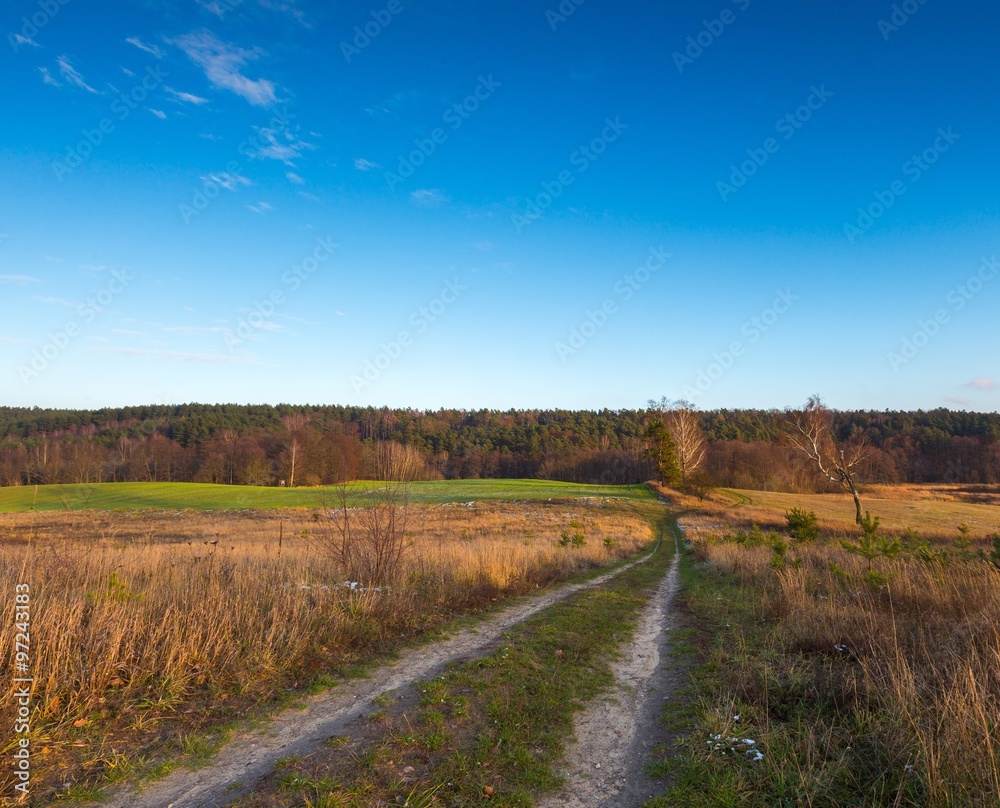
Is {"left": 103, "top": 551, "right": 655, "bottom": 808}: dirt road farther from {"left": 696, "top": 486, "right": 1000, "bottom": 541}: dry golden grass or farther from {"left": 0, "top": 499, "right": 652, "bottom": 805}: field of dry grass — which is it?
{"left": 696, "top": 486, "right": 1000, "bottom": 541}: dry golden grass

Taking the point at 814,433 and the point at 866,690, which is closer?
the point at 866,690

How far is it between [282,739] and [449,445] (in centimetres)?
9870

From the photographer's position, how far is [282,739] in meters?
4.52

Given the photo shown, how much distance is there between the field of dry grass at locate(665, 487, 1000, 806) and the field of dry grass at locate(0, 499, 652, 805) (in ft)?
14.4

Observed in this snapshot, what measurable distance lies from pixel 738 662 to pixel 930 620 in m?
2.62

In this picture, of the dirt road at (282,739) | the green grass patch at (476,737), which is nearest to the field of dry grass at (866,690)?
the green grass patch at (476,737)

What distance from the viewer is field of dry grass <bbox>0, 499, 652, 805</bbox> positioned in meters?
4.36

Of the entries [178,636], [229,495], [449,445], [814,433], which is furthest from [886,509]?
[449,445]

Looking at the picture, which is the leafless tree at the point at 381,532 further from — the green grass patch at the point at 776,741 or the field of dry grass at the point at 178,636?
the green grass patch at the point at 776,741

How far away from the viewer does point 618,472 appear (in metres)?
93.8

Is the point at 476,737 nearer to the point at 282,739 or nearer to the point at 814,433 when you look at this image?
the point at 282,739

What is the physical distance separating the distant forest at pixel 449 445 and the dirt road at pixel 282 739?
177 ft

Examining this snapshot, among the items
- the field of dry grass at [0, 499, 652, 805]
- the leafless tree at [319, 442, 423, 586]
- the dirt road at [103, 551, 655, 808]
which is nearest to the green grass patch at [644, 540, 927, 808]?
the dirt road at [103, 551, 655, 808]

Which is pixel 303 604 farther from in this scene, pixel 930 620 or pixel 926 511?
pixel 926 511
